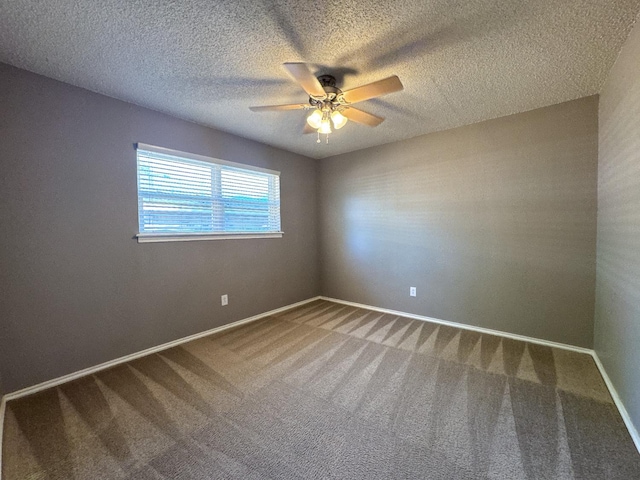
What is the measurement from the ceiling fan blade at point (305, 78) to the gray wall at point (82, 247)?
1.67m

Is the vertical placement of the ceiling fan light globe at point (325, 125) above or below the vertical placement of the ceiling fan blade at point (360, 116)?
below

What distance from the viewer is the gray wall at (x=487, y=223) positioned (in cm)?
236

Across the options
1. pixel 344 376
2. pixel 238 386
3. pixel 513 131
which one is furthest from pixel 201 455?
pixel 513 131

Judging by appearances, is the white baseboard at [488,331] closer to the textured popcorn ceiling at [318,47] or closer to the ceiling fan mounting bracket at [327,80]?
the textured popcorn ceiling at [318,47]

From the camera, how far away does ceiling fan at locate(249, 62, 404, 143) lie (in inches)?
61.5

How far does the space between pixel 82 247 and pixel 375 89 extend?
257 centimetres

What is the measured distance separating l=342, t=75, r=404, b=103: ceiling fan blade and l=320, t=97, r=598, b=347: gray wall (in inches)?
68.4

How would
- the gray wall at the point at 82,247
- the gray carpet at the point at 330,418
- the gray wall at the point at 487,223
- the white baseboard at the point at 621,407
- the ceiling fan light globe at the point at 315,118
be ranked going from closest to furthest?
1. the gray carpet at the point at 330,418
2. the white baseboard at the point at 621,407
3. the gray wall at the point at 82,247
4. the ceiling fan light globe at the point at 315,118
5. the gray wall at the point at 487,223

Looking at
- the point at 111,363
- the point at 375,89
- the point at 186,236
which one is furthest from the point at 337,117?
the point at 111,363

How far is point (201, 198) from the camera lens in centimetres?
282

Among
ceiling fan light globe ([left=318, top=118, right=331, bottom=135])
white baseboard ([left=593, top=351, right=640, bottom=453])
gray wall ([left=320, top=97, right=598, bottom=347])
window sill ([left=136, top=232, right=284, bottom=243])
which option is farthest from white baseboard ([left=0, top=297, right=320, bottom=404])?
white baseboard ([left=593, top=351, right=640, bottom=453])

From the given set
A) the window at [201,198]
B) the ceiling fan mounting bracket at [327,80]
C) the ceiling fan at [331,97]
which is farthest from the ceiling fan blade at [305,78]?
the window at [201,198]

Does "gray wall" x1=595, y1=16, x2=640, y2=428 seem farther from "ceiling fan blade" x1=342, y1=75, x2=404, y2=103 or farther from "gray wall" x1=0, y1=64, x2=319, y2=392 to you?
"gray wall" x1=0, y1=64, x2=319, y2=392

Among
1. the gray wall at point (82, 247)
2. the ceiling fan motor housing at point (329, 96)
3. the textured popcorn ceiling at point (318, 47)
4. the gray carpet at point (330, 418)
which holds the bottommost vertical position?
the gray carpet at point (330, 418)
